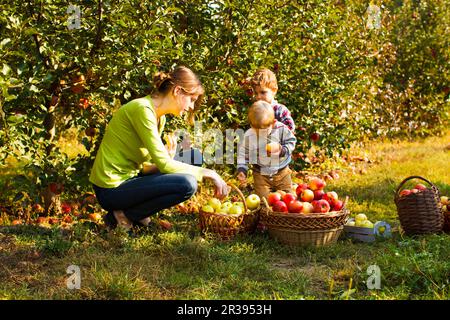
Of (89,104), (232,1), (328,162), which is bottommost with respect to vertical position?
(328,162)

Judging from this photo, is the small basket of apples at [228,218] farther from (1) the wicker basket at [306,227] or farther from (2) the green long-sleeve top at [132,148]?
(2) the green long-sleeve top at [132,148]

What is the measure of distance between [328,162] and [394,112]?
2626 millimetres

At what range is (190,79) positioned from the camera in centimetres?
373

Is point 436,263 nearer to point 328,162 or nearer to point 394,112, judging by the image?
point 328,162

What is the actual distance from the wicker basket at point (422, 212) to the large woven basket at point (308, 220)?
0.47 m

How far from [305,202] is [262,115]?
2.53 feet

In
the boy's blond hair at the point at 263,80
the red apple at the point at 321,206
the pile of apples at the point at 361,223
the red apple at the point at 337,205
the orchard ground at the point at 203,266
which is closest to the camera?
the orchard ground at the point at 203,266

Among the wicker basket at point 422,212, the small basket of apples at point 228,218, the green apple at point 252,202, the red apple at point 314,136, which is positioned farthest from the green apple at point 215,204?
the red apple at point 314,136

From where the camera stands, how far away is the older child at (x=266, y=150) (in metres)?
4.32

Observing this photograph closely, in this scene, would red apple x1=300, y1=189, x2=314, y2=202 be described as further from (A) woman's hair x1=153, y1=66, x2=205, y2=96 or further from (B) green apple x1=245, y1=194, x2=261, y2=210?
(A) woman's hair x1=153, y1=66, x2=205, y2=96

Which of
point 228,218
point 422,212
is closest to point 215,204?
point 228,218

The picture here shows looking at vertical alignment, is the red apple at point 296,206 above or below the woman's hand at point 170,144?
below

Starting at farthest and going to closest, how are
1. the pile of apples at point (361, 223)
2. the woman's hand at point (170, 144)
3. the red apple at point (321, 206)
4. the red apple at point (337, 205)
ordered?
1. the woman's hand at point (170, 144)
2. the pile of apples at point (361, 223)
3. the red apple at point (337, 205)
4. the red apple at point (321, 206)
